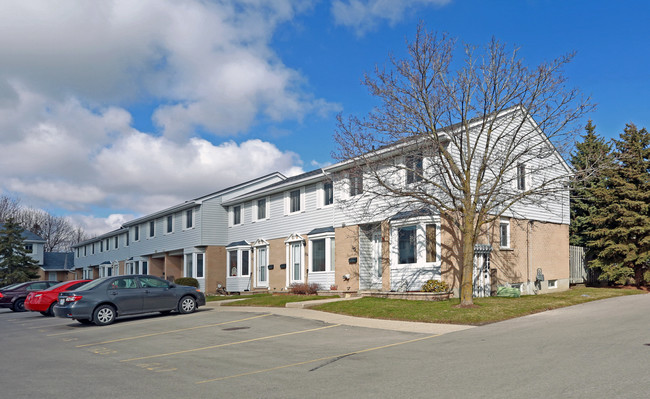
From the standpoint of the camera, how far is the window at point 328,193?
2655 centimetres

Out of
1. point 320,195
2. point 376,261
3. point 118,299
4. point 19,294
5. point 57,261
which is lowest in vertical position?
point 57,261

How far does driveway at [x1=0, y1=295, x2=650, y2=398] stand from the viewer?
24.7ft

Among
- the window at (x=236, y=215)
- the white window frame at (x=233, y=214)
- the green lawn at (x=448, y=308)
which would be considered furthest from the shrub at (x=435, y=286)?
the window at (x=236, y=215)

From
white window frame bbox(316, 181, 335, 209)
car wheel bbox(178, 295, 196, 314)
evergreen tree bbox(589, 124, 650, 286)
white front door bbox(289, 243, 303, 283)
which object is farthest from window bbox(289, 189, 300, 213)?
evergreen tree bbox(589, 124, 650, 286)

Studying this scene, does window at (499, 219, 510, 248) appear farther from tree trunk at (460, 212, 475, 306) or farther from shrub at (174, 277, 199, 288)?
shrub at (174, 277, 199, 288)

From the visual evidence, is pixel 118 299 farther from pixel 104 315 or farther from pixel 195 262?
pixel 195 262

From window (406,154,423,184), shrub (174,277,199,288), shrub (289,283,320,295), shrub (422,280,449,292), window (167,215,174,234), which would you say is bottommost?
shrub (174,277,199,288)

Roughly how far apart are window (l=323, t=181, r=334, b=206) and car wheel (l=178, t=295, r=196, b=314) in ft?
29.9

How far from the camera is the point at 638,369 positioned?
7.79m

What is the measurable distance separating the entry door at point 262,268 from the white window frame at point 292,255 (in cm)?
264

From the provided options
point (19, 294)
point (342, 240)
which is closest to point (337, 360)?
point (342, 240)

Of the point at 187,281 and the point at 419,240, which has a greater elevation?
the point at 419,240

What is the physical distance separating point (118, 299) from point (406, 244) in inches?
429

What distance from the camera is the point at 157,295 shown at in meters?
18.6
